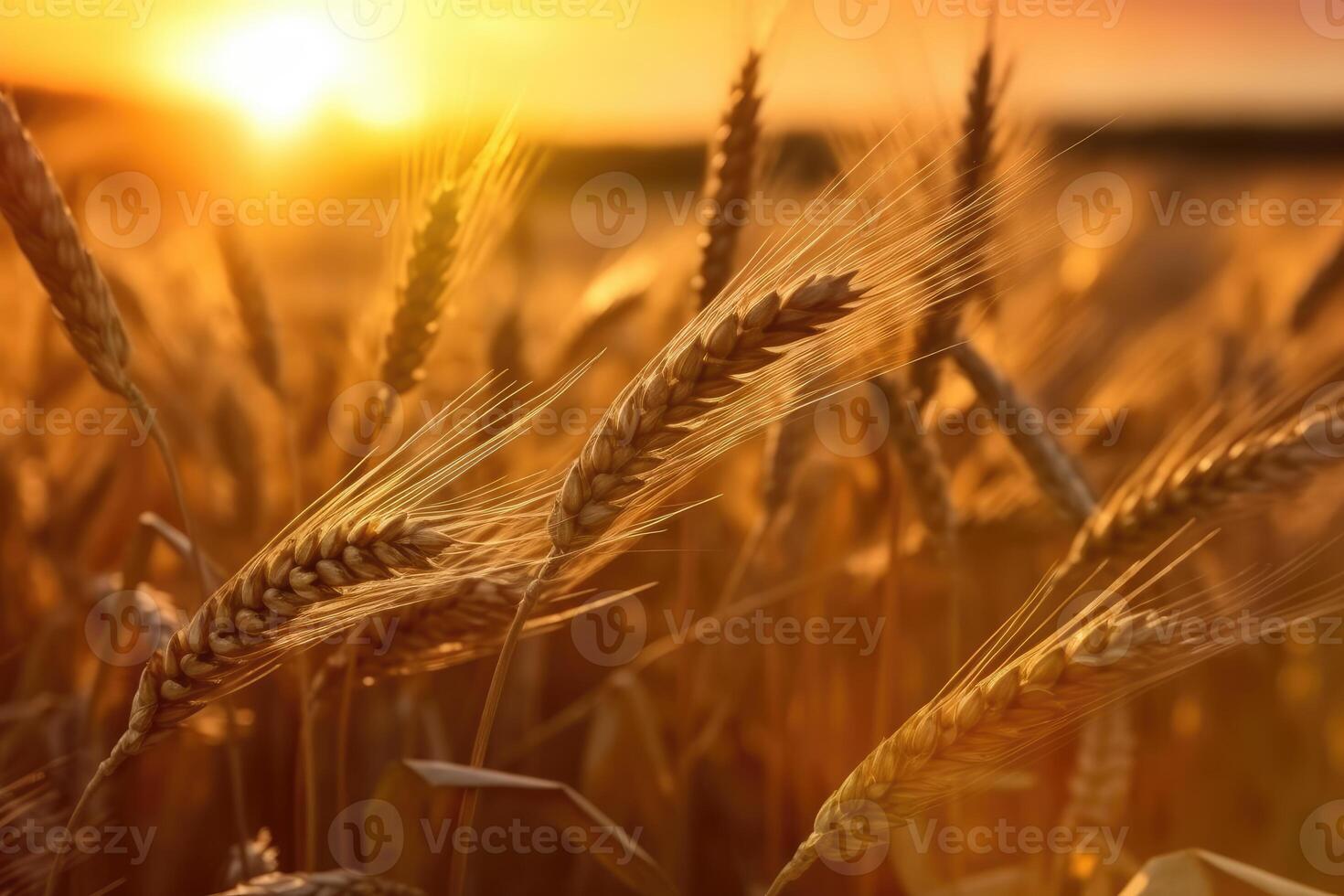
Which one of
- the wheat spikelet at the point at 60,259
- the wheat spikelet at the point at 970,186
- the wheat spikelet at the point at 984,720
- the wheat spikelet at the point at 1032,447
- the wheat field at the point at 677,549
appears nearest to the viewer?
the wheat spikelet at the point at 984,720

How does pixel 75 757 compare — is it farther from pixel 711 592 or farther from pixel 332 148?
pixel 332 148

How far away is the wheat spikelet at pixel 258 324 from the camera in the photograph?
158cm

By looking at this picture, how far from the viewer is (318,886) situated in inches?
37.8

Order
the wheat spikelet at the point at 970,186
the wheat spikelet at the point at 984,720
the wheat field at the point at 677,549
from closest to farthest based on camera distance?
the wheat spikelet at the point at 984,720
the wheat field at the point at 677,549
the wheat spikelet at the point at 970,186

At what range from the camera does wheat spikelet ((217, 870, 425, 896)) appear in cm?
94

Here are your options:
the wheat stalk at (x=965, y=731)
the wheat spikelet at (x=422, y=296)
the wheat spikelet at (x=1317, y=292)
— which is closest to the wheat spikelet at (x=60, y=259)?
the wheat spikelet at (x=422, y=296)

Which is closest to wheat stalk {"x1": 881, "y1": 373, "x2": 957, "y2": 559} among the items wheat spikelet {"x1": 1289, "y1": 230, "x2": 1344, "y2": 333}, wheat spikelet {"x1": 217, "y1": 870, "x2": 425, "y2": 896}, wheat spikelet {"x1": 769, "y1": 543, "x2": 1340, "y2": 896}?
wheat spikelet {"x1": 769, "y1": 543, "x2": 1340, "y2": 896}

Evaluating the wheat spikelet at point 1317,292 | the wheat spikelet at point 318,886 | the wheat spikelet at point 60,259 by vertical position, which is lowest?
the wheat spikelet at point 318,886

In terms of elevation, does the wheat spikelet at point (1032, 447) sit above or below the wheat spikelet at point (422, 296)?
below

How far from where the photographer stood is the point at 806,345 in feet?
3.59

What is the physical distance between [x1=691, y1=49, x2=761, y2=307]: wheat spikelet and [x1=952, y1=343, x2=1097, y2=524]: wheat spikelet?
41 cm

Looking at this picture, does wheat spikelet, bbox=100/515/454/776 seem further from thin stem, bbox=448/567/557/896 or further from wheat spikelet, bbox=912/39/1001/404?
wheat spikelet, bbox=912/39/1001/404

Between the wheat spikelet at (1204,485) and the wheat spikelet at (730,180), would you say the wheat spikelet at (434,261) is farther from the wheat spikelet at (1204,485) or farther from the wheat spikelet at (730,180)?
the wheat spikelet at (1204,485)

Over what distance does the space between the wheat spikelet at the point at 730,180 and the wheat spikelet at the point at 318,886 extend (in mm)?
954
